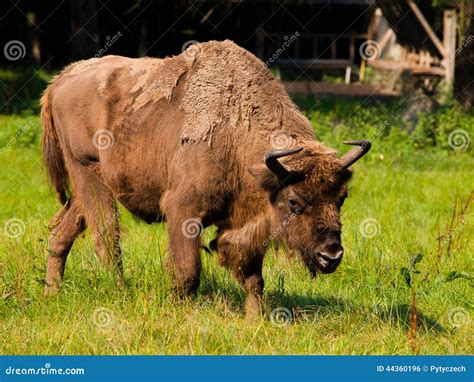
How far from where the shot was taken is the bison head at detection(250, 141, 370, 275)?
569 cm

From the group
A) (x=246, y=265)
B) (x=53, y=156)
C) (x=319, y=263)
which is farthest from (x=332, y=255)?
(x=53, y=156)

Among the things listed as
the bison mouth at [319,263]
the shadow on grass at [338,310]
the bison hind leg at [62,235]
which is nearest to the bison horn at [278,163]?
the bison mouth at [319,263]

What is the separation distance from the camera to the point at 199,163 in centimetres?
629

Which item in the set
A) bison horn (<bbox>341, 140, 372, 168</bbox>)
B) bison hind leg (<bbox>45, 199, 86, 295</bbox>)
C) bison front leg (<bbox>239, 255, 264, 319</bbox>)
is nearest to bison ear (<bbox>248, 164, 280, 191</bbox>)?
bison horn (<bbox>341, 140, 372, 168</bbox>)

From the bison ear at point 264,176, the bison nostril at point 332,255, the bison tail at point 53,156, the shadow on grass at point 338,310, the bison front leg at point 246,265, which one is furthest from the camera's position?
the bison tail at point 53,156

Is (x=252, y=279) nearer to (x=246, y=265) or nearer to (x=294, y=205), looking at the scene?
(x=246, y=265)

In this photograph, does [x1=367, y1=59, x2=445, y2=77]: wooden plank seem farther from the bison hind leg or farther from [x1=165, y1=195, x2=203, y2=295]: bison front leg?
[x1=165, y1=195, x2=203, y2=295]: bison front leg

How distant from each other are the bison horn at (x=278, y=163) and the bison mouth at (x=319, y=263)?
55 centimetres

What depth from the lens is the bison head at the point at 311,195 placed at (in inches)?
224

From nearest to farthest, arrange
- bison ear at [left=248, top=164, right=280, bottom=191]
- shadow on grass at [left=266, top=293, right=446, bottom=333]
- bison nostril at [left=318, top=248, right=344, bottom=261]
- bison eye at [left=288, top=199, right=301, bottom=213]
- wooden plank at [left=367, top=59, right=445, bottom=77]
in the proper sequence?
1. bison nostril at [left=318, top=248, right=344, bottom=261]
2. bison eye at [left=288, top=199, right=301, bottom=213]
3. bison ear at [left=248, top=164, right=280, bottom=191]
4. shadow on grass at [left=266, top=293, right=446, bottom=333]
5. wooden plank at [left=367, top=59, right=445, bottom=77]

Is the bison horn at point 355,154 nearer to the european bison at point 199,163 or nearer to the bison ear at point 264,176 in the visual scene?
the european bison at point 199,163

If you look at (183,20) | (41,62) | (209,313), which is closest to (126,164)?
(209,313)

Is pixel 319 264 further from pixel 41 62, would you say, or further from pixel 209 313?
pixel 41 62

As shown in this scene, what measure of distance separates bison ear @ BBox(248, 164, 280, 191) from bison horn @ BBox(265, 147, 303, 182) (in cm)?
8
